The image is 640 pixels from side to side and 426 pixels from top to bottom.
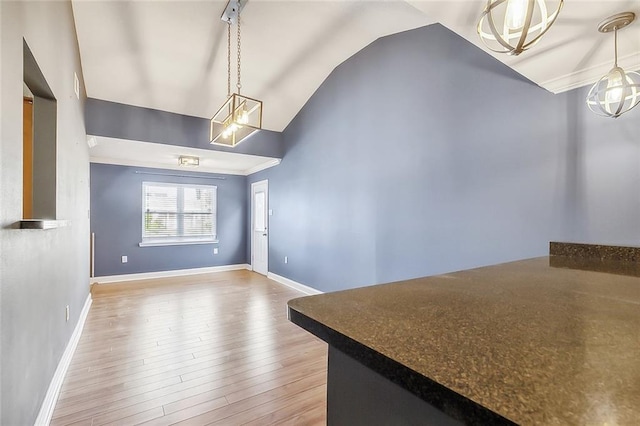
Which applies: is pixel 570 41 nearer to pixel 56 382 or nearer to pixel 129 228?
pixel 56 382

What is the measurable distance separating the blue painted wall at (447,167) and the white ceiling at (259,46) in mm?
246

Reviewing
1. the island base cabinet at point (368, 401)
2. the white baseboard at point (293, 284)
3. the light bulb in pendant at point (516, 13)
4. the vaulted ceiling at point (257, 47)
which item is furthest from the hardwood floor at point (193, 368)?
the vaulted ceiling at point (257, 47)

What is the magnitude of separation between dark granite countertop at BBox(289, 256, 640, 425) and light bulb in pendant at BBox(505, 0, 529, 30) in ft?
3.05

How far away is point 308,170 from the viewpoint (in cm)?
461

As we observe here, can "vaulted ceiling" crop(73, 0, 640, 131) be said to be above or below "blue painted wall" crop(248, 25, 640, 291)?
above

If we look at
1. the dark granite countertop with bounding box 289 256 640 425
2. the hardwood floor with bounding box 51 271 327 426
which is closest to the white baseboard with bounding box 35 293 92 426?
the hardwood floor with bounding box 51 271 327 426

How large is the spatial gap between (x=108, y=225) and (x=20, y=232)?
4687 mm

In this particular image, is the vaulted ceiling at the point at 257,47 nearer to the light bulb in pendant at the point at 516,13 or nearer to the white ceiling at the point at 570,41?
the white ceiling at the point at 570,41

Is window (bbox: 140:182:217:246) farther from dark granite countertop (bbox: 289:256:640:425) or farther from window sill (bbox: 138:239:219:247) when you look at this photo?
dark granite countertop (bbox: 289:256:640:425)

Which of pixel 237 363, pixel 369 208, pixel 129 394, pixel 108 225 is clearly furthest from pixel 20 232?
pixel 108 225

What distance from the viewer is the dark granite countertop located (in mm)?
385

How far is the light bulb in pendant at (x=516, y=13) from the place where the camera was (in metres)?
1.03

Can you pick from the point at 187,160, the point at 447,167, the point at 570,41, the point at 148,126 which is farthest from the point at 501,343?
the point at 187,160

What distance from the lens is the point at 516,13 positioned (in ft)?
3.47
